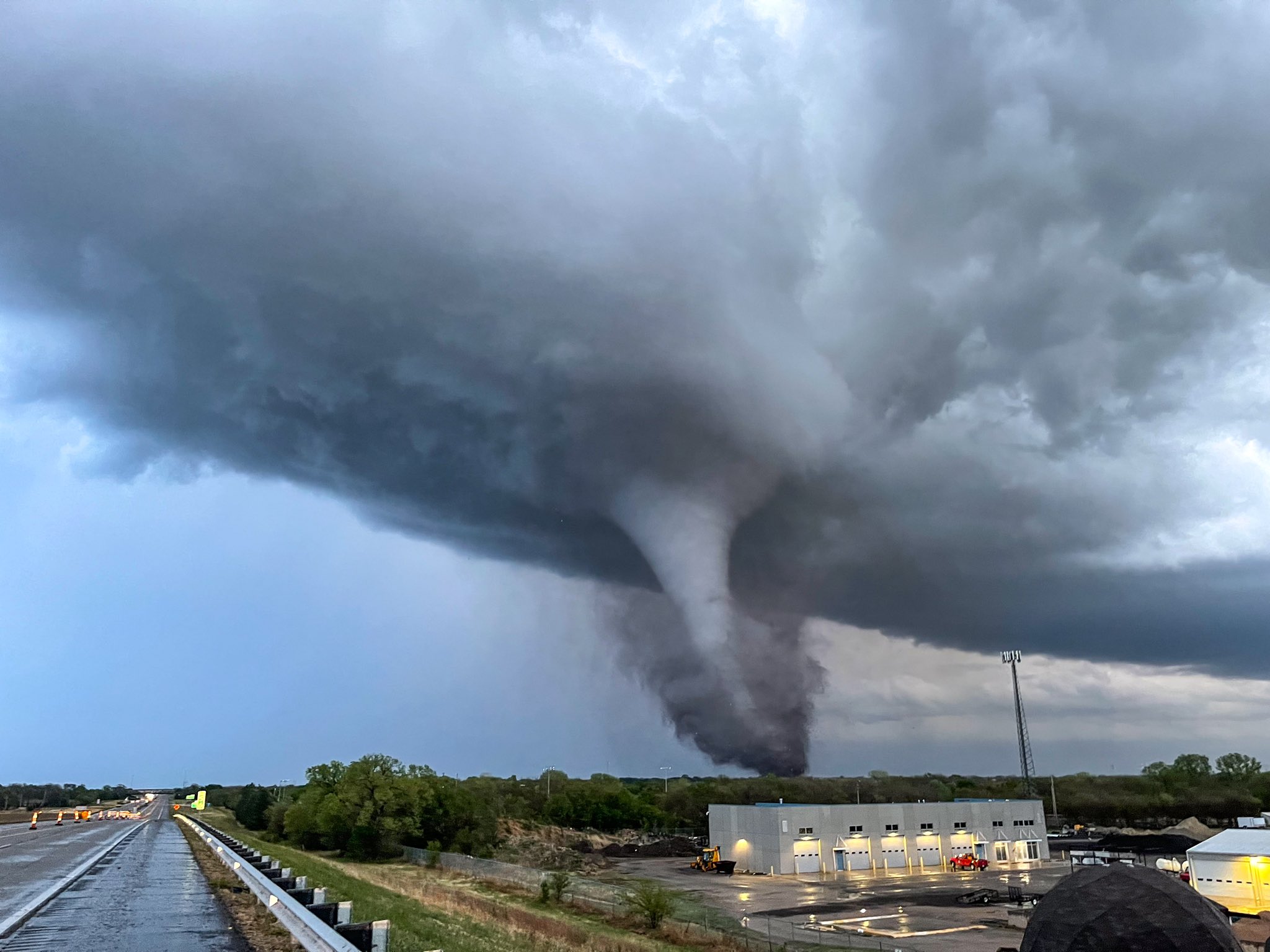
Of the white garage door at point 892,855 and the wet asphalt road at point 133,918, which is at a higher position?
the wet asphalt road at point 133,918

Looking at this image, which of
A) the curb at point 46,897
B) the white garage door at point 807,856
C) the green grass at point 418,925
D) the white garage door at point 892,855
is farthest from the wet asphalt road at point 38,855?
the white garage door at point 892,855

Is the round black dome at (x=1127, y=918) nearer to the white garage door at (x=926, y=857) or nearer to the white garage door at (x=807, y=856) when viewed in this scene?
the white garage door at (x=807, y=856)

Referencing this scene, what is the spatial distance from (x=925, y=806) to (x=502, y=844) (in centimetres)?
5412

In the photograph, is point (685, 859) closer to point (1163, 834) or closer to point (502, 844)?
point (502, 844)

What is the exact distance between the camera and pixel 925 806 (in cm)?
9306

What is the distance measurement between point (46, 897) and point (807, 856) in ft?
244

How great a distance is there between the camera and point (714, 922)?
4844 centimetres

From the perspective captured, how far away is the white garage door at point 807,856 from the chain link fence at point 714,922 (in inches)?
835

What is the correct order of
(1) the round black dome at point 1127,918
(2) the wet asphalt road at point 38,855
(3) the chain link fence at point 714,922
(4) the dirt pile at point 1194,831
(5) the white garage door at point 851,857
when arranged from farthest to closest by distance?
(4) the dirt pile at point 1194,831 → (5) the white garage door at point 851,857 → (3) the chain link fence at point 714,922 → (2) the wet asphalt road at point 38,855 → (1) the round black dome at point 1127,918

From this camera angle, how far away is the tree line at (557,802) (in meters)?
92.4

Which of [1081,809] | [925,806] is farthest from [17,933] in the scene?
[1081,809]

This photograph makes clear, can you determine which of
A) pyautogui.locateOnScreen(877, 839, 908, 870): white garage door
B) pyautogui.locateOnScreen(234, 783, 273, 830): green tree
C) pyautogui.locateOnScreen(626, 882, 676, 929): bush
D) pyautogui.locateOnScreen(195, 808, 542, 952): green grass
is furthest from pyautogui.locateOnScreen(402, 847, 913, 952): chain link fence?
pyautogui.locateOnScreen(234, 783, 273, 830): green tree

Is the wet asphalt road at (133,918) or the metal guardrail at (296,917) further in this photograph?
the wet asphalt road at (133,918)

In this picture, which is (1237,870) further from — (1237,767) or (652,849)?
(1237,767)
